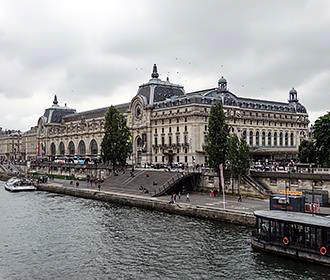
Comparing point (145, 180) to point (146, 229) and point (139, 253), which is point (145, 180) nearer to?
point (146, 229)

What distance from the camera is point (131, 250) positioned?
44062mm

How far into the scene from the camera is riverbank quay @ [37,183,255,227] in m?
55.0

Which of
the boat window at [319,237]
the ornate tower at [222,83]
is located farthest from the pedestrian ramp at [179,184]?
the ornate tower at [222,83]

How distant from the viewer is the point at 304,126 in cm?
14688

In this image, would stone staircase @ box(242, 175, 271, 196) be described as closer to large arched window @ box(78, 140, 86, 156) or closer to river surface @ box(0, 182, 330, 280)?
river surface @ box(0, 182, 330, 280)

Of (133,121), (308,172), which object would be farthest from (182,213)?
(133,121)

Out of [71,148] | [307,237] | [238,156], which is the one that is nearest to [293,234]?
[307,237]

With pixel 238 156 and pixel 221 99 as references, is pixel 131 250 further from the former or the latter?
pixel 221 99

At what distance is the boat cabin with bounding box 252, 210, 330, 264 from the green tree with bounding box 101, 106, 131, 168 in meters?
66.2

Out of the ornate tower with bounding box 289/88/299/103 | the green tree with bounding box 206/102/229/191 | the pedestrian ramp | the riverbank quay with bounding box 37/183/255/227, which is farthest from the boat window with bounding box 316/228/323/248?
the ornate tower with bounding box 289/88/299/103

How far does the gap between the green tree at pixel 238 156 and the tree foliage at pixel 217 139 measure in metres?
3.63

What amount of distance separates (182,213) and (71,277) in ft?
94.1

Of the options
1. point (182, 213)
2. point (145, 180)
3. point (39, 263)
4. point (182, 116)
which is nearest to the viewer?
point (39, 263)

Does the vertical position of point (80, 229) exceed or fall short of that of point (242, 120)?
it falls short
